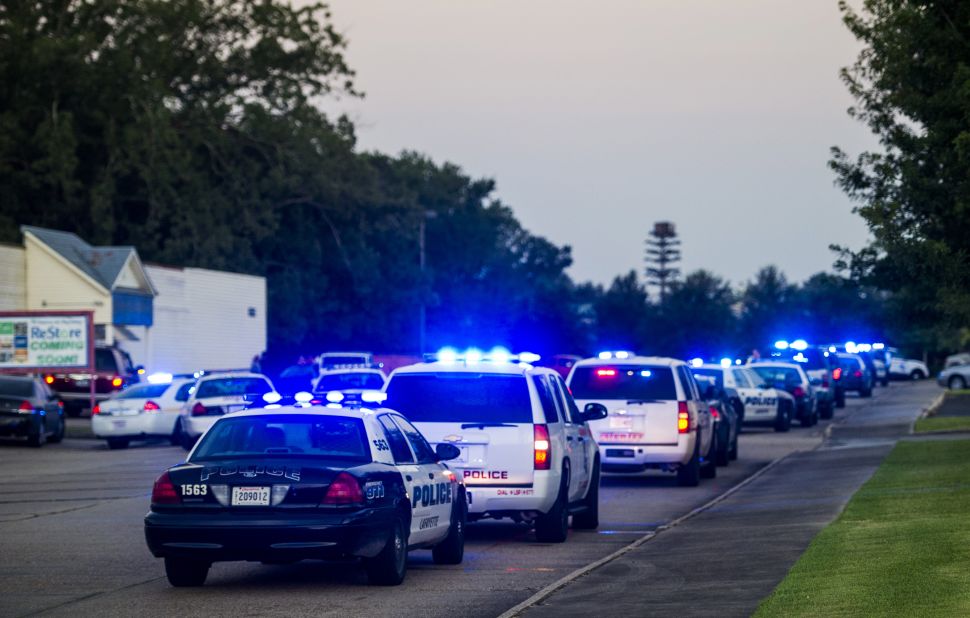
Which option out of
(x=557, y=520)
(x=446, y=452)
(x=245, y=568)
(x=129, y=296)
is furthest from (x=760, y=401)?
(x=245, y=568)

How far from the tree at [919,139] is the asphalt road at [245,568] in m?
4.33

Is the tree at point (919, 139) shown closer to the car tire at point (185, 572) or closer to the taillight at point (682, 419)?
the taillight at point (682, 419)

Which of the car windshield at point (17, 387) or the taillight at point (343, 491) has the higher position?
the car windshield at point (17, 387)

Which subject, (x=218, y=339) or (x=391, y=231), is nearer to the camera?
(x=218, y=339)

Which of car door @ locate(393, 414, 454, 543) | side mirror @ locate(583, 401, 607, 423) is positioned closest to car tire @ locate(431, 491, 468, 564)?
car door @ locate(393, 414, 454, 543)

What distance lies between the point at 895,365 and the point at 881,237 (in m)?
72.4

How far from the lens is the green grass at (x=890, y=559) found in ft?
36.5

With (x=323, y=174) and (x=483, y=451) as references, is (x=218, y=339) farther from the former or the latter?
(x=483, y=451)

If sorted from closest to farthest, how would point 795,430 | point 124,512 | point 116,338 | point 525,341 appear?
point 124,512, point 795,430, point 116,338, point 525,341

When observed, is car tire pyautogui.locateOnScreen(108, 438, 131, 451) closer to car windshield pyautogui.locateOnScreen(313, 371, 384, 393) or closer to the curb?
car windshield pyautogui.locateOnScreen(313, 371, 384, 393)

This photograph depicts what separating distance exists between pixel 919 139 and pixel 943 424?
19.3m

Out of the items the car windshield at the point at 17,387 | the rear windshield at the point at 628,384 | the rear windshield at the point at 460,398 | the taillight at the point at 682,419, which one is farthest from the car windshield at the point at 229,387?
the rear windshield at the point at 460,398

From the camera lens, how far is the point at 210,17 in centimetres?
7788

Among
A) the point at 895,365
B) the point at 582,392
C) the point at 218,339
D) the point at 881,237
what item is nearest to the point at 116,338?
the point at 218,339
